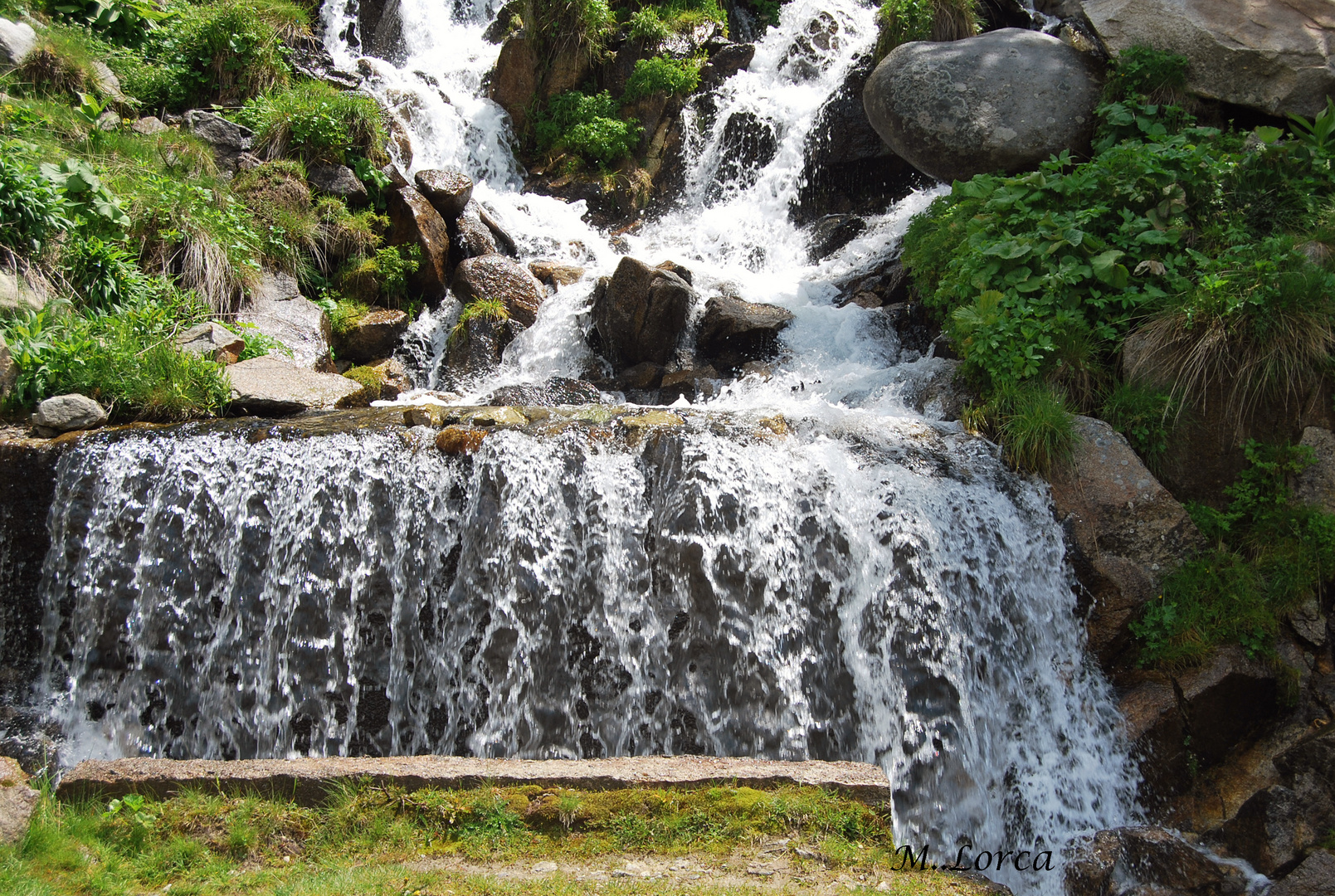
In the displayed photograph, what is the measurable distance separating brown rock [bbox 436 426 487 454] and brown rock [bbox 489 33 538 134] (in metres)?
9.25

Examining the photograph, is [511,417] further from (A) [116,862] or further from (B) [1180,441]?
(B) [1180,441]

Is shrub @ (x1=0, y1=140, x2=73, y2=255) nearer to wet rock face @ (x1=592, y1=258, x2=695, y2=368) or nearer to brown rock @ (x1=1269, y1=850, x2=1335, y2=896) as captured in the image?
wet rock face @ (x1=592, y1=258, x2=695, y2=368)

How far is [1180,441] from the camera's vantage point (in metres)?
5.29

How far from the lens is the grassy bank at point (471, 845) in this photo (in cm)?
302

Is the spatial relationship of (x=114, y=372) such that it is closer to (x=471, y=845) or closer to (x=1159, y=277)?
(x=471, y=845)

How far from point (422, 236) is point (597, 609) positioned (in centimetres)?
621

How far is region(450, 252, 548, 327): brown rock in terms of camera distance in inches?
356

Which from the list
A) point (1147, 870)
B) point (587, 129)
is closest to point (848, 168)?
point (587, 129)

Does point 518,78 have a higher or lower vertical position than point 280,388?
higher

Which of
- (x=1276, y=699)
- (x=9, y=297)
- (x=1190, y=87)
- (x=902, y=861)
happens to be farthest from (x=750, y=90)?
(x=902, y=861)

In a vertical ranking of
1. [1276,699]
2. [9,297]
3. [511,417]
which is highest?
[9,297]

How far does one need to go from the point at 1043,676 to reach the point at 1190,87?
18.4 feet

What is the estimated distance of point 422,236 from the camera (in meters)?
9.33

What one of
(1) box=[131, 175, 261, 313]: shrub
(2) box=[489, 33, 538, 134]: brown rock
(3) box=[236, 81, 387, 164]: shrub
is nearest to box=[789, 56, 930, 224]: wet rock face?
(2) box=[489, 33, 538, 134]: brown rock
